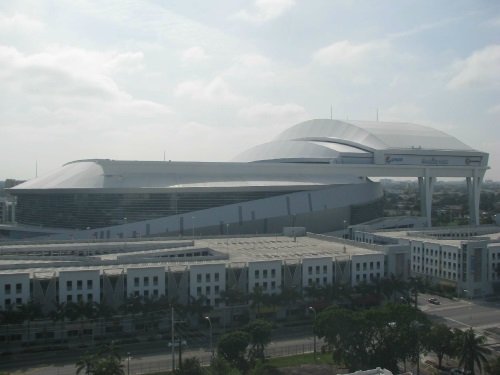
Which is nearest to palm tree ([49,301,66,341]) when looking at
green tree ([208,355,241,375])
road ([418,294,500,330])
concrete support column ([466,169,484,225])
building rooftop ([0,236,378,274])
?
building rooftop ([0,236,378,274])

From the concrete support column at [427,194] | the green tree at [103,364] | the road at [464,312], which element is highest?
the concrete support column at [427,194]

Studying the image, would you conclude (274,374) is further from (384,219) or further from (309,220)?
(384,219)

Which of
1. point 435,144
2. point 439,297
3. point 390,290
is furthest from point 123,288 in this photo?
point 435,144

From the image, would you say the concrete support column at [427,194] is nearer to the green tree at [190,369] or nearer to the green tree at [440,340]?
the green tree at [440,340]

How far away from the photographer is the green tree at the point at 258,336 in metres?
23.2

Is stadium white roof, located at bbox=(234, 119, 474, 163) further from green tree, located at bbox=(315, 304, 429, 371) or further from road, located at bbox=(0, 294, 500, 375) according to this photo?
green tree, located at bbox=(315, 304, 429, 371)

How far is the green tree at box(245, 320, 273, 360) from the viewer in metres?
23.2

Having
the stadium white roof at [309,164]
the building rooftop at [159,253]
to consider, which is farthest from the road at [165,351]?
the stadium white roof at [309,164]

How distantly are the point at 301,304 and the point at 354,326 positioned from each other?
Answer: 8.87m

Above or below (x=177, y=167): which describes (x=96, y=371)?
below

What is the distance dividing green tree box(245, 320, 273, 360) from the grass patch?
3.30 ft

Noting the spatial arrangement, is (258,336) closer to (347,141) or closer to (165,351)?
(165,351)

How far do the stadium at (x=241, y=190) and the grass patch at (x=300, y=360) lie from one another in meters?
27.6

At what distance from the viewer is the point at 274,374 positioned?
22422 mm
